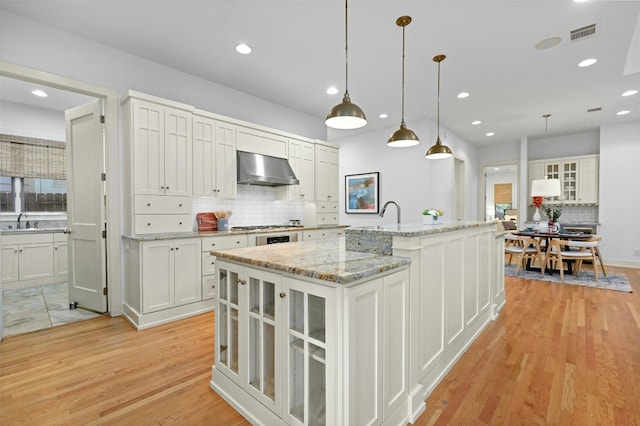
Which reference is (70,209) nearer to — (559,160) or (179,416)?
(179,416)

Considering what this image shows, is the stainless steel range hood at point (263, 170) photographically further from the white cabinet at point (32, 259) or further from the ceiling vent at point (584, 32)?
the ceiling vent at point (584, 32)

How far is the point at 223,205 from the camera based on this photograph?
4191 millimetres

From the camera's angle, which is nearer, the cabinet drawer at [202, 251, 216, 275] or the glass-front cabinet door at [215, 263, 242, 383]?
the glass-front cabinet door at [215, 263, 242, 383]

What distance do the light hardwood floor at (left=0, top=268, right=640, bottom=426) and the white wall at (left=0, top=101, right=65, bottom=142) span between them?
3.73 m

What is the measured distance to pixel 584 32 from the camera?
9.37 feet

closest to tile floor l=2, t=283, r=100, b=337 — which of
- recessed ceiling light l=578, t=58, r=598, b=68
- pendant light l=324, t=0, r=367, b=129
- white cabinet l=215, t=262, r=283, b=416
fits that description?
white cabinet l=215, t=262, r=283, b=416

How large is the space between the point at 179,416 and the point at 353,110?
2220mm

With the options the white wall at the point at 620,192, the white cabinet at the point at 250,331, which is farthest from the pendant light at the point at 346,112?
the white wall at the point at 620,192

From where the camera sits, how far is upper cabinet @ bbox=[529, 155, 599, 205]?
250 inches

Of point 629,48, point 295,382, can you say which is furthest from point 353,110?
point 629,48

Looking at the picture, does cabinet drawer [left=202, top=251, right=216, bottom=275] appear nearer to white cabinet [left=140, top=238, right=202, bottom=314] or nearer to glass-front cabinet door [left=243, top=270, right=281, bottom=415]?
white cabinet [left=140, top=238, right=202, bottom=314]

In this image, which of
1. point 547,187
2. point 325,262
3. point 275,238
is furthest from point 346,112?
point 547,187

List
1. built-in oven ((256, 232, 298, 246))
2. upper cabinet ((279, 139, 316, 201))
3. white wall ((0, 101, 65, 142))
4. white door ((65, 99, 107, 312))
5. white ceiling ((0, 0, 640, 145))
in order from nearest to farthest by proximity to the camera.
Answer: white ceiling ((0, 0, 640, 145))
white door ((65, 99, 107, 312))
built-in oven ((256, 232, 298, 246))
white wall ((0, 101, 65, 142))
upper cabinet ((279, 139, 316, 201))

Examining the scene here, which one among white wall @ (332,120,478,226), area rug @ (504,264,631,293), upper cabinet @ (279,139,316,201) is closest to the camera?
area rug @ (504,264,631,293)
